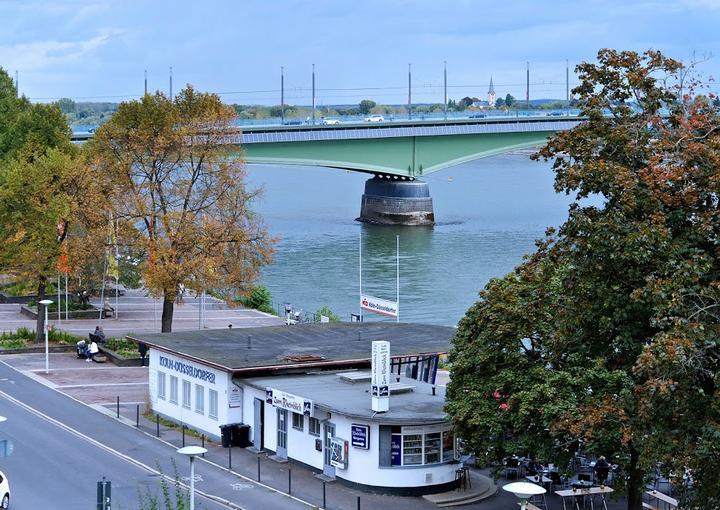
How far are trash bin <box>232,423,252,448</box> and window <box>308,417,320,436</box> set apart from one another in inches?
112

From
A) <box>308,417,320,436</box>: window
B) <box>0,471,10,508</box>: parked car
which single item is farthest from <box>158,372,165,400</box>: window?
<box>0,471,10,508</box>: parked car

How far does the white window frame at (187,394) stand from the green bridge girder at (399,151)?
5658 cm

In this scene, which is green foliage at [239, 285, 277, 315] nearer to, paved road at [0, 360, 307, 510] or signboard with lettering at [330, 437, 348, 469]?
paved road at [0, 360, 307, 510]

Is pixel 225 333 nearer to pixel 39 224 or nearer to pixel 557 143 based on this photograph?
pixel 39 224

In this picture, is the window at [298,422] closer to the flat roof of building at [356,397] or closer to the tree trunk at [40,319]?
the flat roof of building at [356,397]

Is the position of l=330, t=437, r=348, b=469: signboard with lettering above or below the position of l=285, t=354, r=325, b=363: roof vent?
below

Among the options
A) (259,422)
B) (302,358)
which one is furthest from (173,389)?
(259,422)

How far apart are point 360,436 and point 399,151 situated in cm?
7307

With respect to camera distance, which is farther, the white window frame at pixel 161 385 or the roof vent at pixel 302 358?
the white window frame at pixel 161 385

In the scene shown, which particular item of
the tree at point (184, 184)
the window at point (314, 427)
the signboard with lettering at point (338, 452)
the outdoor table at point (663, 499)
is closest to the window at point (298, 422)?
the window at point (314, 427)

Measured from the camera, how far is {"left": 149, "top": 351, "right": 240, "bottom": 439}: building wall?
113 ft

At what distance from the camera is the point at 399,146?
10162cm

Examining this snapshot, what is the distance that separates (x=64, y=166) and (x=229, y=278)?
27.6 feet

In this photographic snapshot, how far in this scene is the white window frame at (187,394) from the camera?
36.3 meters
